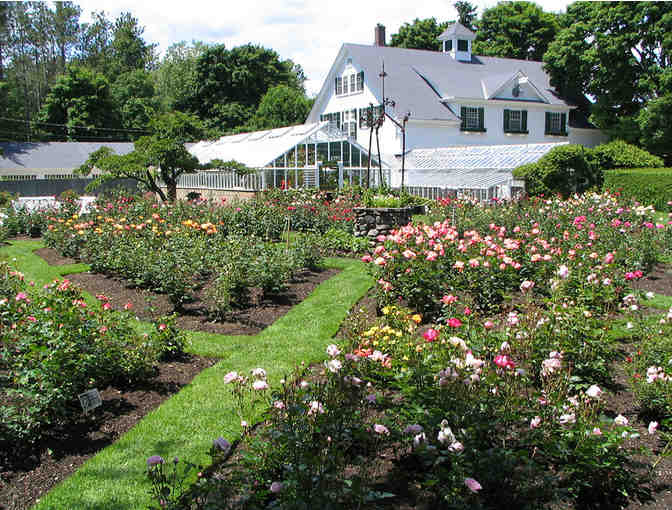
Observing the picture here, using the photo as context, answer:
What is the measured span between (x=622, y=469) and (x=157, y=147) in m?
15.6

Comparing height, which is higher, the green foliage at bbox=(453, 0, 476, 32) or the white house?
the green foliage at bbox=(453, 0, 476, 32)

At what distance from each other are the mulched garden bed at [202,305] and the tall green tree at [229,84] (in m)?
36.3

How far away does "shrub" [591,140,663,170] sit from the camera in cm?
2367

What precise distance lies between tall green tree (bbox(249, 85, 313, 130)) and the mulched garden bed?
3024 cm

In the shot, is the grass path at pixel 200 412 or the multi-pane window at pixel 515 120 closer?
the grass path at pixel 200 412

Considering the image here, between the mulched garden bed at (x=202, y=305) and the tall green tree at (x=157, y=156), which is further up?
the tall green tree at (x=157, y=156)

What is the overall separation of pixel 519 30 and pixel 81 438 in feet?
141

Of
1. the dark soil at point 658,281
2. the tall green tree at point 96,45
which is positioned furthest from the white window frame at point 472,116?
the tall green tree at point 96,45

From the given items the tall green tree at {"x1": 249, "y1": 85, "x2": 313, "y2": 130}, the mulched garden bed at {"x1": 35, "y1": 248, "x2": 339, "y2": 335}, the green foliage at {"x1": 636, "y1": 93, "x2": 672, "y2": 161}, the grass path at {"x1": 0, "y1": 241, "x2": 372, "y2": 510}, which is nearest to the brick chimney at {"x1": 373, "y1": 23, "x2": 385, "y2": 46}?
the tall green tree at {"x1": 249, "y1": 85, "x2": 313, "y2": 130}

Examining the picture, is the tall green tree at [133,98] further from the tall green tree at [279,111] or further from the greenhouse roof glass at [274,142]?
the greenhouse roof glass at [274,142]

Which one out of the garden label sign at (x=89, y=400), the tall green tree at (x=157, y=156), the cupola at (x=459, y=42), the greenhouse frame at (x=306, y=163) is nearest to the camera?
the garden label sign at (x=89, y=400)

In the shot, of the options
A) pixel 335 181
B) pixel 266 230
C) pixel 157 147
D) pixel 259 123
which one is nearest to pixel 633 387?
pixel 266 230

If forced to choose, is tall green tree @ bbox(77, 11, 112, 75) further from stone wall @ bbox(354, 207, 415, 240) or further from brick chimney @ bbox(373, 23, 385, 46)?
stone wall @ bbox(354, 207, 415, 240)

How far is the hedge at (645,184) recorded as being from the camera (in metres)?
19.1
